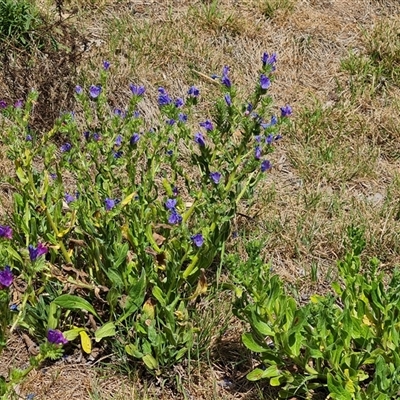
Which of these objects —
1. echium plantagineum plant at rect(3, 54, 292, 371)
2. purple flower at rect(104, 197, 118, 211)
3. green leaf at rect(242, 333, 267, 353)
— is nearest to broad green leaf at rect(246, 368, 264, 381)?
green leaf at rect(242, 333, 267, 353)

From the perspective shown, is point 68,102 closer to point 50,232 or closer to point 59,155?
point 59,155

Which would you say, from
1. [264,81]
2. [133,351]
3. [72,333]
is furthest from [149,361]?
[264,81]

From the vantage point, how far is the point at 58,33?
3.98 meters

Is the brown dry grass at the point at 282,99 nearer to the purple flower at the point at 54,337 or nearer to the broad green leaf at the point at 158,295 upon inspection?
the broad green leaf at the point at 158,295

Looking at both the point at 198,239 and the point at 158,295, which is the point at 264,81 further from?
the point at 158,295

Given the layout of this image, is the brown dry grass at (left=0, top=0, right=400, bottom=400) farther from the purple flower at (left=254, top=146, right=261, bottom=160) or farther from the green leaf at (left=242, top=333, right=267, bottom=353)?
the purple flower at (left=254, top=146, right=261, bottom=160)

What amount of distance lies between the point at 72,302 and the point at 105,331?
16 cm

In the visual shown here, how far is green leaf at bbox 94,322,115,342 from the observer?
2484mm

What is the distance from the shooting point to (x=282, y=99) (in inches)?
160


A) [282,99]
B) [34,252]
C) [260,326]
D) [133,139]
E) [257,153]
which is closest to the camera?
[34,252]

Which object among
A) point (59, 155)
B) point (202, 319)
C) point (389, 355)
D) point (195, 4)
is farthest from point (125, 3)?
point (389, 355)

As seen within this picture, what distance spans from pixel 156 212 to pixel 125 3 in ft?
7.07

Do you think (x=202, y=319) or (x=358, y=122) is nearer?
(x=202, y=319)

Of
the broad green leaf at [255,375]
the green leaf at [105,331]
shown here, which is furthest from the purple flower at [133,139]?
the broad green leaf at [255,375]
